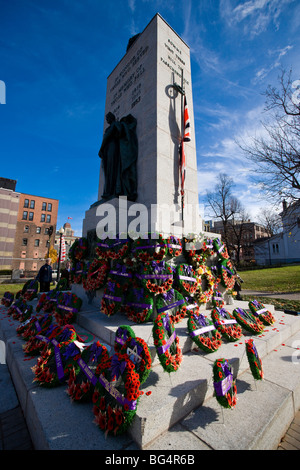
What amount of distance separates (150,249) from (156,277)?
54 centimetres

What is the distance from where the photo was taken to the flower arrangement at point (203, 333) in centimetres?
267

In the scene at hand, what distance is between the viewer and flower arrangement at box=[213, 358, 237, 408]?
1764 millimetres

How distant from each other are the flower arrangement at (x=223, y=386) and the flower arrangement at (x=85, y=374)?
1.02 metres

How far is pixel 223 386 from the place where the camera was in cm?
180

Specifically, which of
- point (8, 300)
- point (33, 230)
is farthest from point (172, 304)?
point (33, 230)

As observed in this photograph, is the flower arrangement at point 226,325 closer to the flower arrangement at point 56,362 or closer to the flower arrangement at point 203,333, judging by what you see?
the flower arrangement at point 203,333

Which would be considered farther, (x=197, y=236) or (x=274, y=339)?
(x=197, y=236)

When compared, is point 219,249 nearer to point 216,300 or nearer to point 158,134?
point 216,300

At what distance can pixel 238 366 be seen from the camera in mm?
2498

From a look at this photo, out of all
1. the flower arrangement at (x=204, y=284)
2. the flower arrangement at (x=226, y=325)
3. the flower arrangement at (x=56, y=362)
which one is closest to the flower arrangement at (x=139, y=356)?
the flower arrangement at (x=56, y=362)

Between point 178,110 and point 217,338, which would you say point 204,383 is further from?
point 178,110

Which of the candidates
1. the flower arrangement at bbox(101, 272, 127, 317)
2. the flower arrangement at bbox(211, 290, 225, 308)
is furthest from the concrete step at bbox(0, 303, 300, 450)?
the flower arrangement at bbox(211, 290, 225, 308)

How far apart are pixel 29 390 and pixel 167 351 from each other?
1424 millimetres
